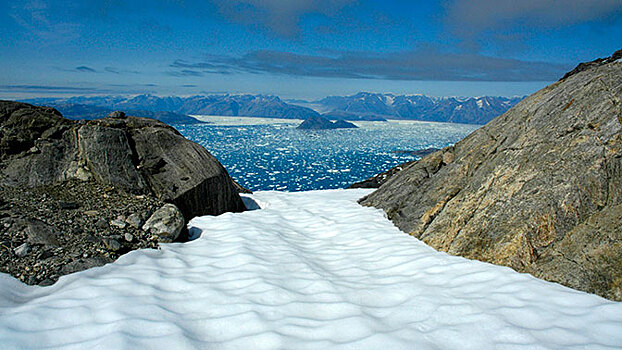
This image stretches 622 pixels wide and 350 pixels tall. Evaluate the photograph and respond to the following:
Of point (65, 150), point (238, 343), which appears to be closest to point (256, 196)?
point (65, 150)

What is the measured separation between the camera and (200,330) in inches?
159

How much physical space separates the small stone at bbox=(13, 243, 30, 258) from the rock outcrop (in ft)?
25.6

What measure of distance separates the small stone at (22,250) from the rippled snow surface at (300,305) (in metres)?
0.59

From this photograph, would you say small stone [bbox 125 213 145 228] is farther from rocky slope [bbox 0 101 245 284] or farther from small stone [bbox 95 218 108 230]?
small stone [bbox 95 218 108 230]

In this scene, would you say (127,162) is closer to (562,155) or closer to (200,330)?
(200,330)

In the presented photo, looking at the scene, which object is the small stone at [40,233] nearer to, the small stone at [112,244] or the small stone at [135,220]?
the small stone at [112,244]

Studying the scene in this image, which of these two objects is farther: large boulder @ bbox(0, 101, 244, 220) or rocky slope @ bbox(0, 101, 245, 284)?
large boulder @ bbox(0, 101, 244, 220)

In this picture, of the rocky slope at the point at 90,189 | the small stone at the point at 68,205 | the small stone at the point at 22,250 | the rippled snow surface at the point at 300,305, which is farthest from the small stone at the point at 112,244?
the small stone at the point at 68,205

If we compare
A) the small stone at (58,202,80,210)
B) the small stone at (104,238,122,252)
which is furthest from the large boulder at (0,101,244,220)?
the small stone at (104,238,122,252)

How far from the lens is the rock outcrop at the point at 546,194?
5336mm

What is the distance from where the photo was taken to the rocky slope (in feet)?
19.7

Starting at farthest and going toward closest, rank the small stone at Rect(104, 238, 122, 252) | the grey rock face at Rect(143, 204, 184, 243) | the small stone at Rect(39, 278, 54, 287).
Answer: the grey rock face at Rect(143, 204, 184, 243) → the small stone at Rect(104, 238, 122, 252) → the small stone at Rect(39, 278, 54, 287)

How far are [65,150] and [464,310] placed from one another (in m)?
11.0

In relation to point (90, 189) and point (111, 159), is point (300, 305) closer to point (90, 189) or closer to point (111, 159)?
point (90, 189)
